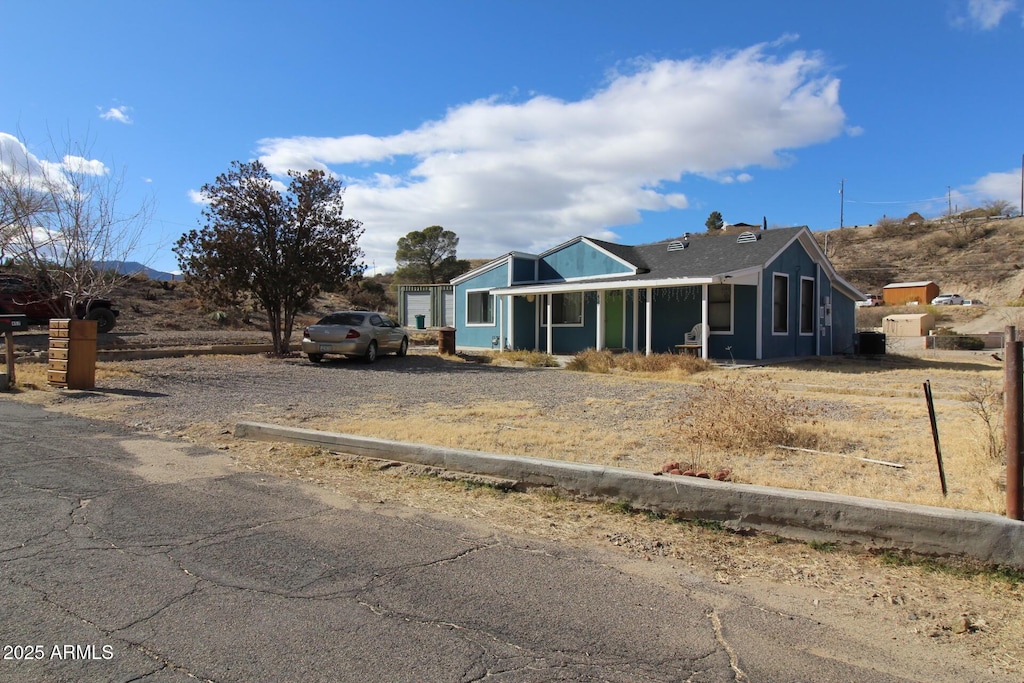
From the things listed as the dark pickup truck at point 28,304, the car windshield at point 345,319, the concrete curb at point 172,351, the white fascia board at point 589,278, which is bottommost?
the concrete curb at point 172,351

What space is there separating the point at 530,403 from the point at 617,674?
772 centimetres

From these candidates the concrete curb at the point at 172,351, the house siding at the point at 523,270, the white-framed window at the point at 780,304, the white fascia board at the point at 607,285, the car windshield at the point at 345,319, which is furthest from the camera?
the house siding at the point at 523,270

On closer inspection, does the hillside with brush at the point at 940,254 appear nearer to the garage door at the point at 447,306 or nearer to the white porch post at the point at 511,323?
the garage door at the point at 447,306

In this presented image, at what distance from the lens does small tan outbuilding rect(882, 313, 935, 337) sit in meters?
33.8

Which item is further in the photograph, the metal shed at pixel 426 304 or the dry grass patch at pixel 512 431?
the metal shed at pixel 426 304

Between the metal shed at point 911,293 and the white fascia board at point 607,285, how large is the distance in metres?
45.2

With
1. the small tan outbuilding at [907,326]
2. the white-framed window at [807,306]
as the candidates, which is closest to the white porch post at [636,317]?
the white-framed window at [807,306]

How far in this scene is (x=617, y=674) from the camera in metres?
2.93

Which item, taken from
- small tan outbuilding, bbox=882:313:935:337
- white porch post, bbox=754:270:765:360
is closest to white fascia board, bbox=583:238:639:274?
white porch post, bbox=754:270:765:360

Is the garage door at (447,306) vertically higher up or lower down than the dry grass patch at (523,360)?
higher up

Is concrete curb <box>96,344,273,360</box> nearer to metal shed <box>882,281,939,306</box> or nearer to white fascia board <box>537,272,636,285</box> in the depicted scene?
white fascia board <box>537,272,636,285</box>

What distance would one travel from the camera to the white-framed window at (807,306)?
20.8 m

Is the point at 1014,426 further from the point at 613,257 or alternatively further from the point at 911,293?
the point at 911,293

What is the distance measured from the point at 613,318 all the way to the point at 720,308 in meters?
3.51
